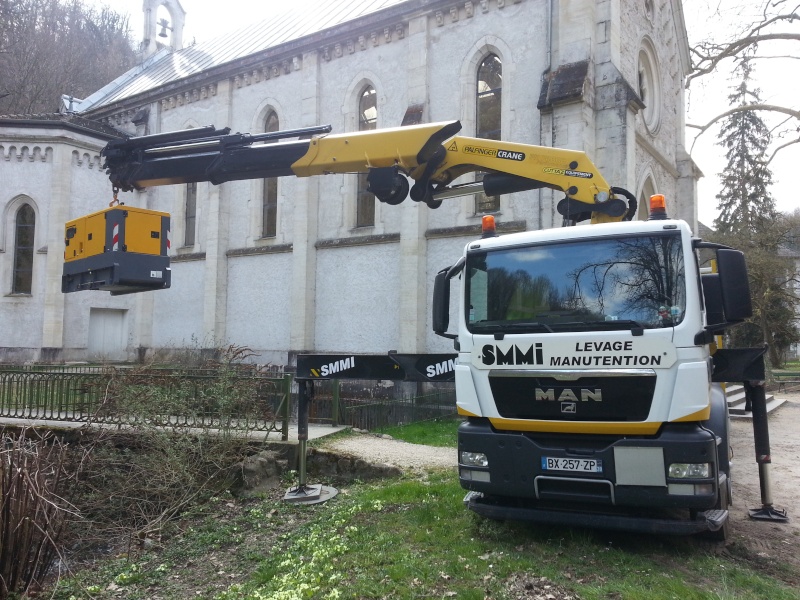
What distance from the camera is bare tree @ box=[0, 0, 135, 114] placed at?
2877 centimetres

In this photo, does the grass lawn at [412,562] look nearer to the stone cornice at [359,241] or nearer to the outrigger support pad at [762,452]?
the outrigger support pad at [762,452]

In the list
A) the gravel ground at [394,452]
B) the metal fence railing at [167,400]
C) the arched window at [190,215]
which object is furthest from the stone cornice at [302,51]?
the gravel ground at [394,452]

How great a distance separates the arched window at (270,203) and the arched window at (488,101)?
715 centimetres

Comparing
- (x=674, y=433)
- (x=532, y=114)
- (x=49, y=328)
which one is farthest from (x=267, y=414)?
(x=49, y=328)

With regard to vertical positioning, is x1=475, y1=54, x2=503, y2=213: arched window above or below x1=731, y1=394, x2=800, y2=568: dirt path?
above

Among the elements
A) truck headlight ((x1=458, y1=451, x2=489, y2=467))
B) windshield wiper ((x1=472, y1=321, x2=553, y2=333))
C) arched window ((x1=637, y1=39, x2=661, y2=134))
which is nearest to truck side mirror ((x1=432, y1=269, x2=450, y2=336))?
windshield wiper ((x1=472, y1=321, x2=553, y2=333))

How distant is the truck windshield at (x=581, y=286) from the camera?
15.7 ft

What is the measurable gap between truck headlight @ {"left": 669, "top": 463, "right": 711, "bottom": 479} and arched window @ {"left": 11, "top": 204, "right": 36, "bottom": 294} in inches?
893

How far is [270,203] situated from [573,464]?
16.5 m

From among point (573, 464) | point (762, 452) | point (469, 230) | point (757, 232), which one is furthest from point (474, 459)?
point (757, 232)

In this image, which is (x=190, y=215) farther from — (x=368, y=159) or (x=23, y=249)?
(x=368, y=159)

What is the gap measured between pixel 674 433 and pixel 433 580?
6.95 feet

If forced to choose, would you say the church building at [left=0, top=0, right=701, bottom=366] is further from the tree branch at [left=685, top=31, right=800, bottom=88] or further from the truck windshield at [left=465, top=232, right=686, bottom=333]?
the truck windshield at [left=465, top=232, right=686, bottom=333]

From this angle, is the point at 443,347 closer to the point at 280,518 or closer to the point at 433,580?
the point at 280,518
